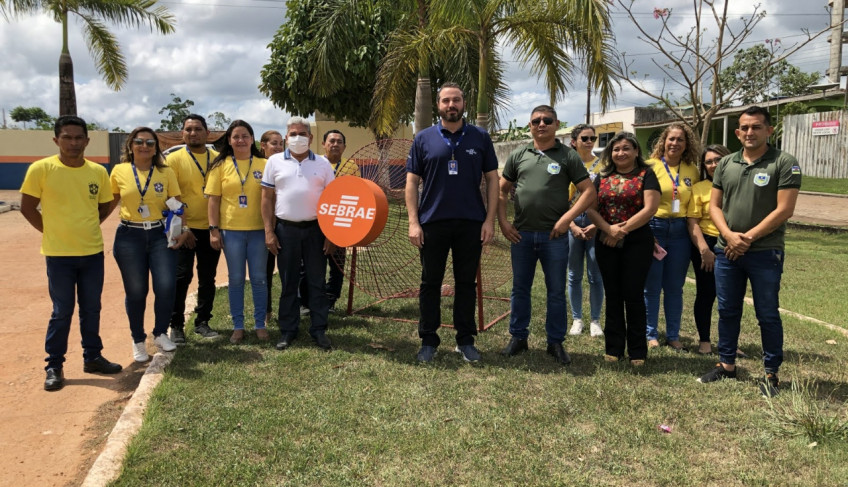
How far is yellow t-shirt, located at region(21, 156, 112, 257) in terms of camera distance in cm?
419

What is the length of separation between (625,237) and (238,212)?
3082 millimetres

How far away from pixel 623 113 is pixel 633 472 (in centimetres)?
3317

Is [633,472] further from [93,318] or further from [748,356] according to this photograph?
[93,318]

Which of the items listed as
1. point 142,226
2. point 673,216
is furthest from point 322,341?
point 673,216

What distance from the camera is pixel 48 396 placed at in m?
4.16

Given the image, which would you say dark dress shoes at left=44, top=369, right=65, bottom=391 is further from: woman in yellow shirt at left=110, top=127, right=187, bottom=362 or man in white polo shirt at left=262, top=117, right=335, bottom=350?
man in white polo shirt at left=262, top=117, right=335, bottom=350

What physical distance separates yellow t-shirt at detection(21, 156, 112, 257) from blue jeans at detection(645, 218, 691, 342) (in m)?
4.30

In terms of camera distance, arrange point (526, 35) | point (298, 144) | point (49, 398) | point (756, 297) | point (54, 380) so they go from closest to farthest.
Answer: point (756, 297) → point (49, 398) → point (54, 380) → point (298, 144) → point (526, 35)

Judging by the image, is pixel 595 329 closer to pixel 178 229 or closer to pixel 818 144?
Answer: pixel 178 229

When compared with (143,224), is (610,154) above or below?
above

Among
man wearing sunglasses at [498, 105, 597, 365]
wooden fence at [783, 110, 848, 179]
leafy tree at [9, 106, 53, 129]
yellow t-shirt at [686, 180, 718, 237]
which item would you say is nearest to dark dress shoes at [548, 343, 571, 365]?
man wearing sunglasses at [498, 105, 597, 365]

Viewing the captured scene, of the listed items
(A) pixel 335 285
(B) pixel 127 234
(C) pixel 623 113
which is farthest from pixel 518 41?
(C) pixel 623 113

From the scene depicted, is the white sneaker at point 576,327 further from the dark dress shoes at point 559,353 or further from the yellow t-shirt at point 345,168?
the yellow t-shirt at point 345,168

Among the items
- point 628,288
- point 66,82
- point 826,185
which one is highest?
point 66,82
